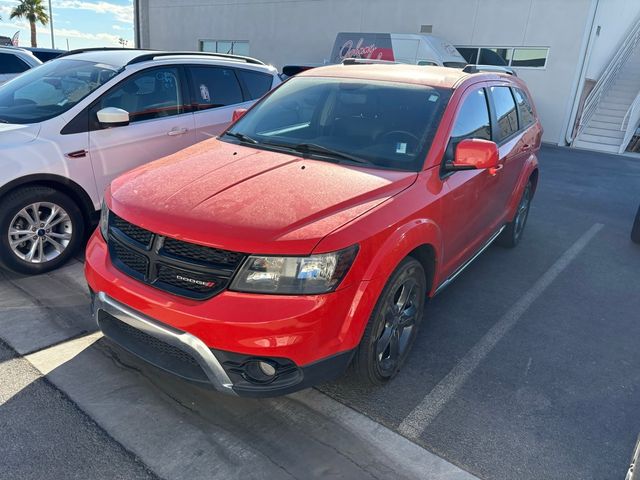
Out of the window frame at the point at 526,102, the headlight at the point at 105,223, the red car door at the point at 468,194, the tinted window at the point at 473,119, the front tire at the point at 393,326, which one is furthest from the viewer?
the window frame at the point at 526,102

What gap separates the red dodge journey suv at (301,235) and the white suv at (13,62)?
5.77 m

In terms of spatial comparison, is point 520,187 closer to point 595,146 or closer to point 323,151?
point 323,151

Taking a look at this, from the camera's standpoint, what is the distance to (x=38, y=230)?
4062mm

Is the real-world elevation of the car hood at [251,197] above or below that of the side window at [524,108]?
below

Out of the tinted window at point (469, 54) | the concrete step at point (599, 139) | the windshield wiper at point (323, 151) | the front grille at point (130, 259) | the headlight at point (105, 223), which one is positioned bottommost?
the concrete step at point (599, 139)

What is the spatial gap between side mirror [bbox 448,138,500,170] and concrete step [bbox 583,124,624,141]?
14.0 metres

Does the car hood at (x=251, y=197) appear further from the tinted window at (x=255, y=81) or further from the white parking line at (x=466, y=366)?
the tinted window at (x=255, y=81)

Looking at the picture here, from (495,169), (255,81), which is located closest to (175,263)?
(495,169)

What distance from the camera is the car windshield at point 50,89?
14.0 ft

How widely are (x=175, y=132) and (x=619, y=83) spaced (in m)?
16.7

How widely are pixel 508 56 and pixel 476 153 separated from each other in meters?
14.6

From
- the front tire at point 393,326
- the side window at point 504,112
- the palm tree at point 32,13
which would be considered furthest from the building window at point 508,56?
the palm tree at point 32,13

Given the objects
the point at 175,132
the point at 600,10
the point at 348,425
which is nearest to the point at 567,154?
the point at 600,10

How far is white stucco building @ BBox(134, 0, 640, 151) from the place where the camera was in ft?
47.7
